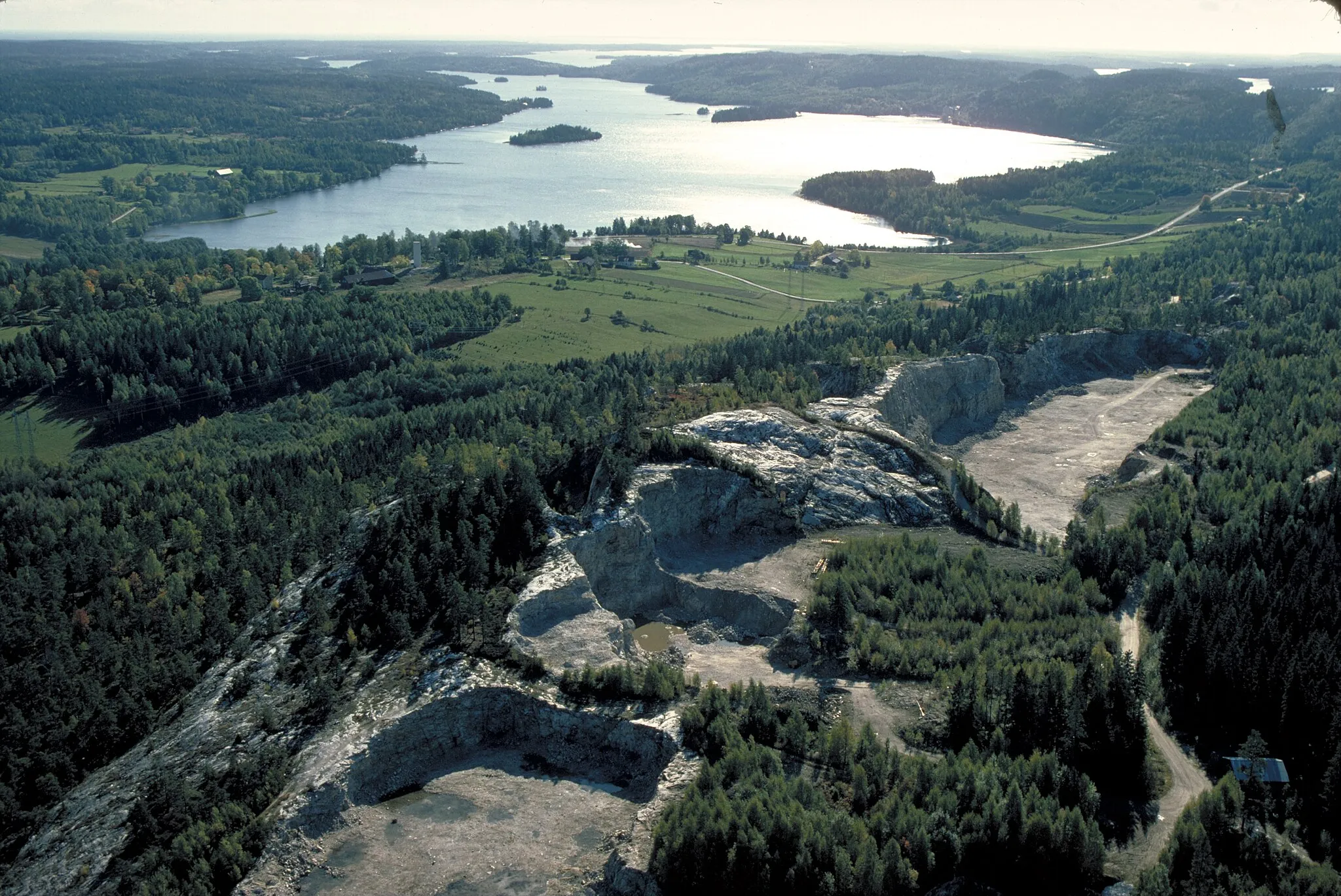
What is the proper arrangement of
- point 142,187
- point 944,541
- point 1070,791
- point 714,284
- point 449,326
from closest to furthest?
1. point 1070,791
2. point 944,541
3. point 449,326
4. point 714,284
5. point 142,187

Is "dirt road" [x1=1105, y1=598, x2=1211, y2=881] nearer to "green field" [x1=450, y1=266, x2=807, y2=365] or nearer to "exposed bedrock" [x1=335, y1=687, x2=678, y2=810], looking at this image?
"exposed bedrock" [x1=335, y1=687, x2=678, y2=810]

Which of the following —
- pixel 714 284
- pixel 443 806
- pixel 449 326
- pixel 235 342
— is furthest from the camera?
pixel 714 284

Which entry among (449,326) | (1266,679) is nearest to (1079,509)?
(1266,679)

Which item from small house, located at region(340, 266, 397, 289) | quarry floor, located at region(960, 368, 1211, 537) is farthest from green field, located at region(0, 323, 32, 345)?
quarry floor, located at region(960, 368, 1211, 537)

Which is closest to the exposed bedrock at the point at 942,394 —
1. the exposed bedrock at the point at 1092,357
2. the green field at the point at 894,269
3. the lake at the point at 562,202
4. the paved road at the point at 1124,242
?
the exposed bedrock at the point at 1092,357

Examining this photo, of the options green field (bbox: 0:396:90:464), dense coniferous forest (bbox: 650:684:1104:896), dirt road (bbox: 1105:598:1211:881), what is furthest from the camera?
green field (bbox: 0:396:90:464)

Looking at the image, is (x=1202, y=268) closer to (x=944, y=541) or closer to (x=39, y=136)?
(x=944, y=541)

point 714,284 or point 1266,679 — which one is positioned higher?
point 1266,679

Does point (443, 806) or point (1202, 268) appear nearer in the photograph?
point (443, 806)
